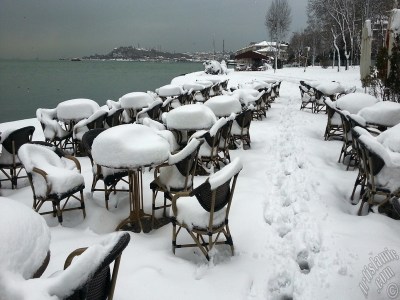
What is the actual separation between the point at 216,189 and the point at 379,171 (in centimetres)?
227

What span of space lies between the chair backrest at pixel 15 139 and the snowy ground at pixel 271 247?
2.26 ft

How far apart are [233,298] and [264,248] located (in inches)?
33.6

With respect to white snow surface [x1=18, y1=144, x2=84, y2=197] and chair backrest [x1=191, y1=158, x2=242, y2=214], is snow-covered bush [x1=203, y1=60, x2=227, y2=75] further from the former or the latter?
chair backrest [x1=191, y1=158, x2=242, y2=214]

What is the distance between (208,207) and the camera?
331cm

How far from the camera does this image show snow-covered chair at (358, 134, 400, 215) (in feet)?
13.2

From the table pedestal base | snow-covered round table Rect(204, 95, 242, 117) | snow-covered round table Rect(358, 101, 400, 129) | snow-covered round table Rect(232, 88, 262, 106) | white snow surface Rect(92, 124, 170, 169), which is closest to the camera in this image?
white snow surface Rect(92, 124, 170, 169)

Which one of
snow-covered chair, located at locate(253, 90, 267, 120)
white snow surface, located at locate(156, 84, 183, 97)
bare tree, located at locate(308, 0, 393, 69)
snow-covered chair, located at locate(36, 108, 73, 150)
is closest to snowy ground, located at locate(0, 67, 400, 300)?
snow-covered chair, located at locate(36, 108, 73, 150)

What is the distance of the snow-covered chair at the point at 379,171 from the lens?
4.02 meters

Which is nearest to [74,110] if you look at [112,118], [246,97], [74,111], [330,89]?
[74,111]

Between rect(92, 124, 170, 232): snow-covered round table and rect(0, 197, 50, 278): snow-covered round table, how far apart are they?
140 centimetres

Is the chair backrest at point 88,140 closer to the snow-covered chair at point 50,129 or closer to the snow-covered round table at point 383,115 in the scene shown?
the snow-covered chair at point 50,129

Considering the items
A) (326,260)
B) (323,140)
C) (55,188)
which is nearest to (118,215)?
(55,188)

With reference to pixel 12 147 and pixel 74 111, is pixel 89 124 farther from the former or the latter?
pixel 12 147

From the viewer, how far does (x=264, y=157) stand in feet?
23.1
